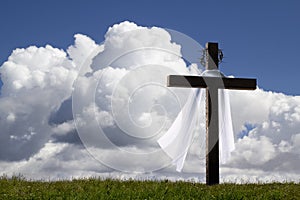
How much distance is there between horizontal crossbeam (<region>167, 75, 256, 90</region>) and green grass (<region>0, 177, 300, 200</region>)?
109 inches

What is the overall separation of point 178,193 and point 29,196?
3.34 m

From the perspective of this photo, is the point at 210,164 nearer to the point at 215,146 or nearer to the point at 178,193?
the point at 215,146

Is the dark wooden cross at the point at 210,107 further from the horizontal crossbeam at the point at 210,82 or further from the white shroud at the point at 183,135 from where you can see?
the white shroud at the point at 183,135

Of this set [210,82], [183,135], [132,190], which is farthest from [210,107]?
[132,190]

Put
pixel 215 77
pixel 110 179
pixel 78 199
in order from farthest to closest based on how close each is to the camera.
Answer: pixel 215 77
pixel 110 179
pixel 78 199

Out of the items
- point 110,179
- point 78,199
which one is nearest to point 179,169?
point 110,179

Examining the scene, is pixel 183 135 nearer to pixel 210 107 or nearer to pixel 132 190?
pixel 210 107

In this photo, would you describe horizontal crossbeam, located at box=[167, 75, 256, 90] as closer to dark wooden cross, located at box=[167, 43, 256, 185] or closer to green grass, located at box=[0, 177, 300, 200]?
dark wooden cross, located at box=[167, 43, 256, 185]

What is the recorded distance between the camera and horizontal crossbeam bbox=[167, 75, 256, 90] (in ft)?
47.8

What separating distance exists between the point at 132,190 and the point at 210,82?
436 cm

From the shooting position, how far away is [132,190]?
39.9ft

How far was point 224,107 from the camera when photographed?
15.1 m

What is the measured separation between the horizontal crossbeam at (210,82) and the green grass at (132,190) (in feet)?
9.11

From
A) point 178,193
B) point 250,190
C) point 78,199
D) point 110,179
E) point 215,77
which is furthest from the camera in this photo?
point 215,77
